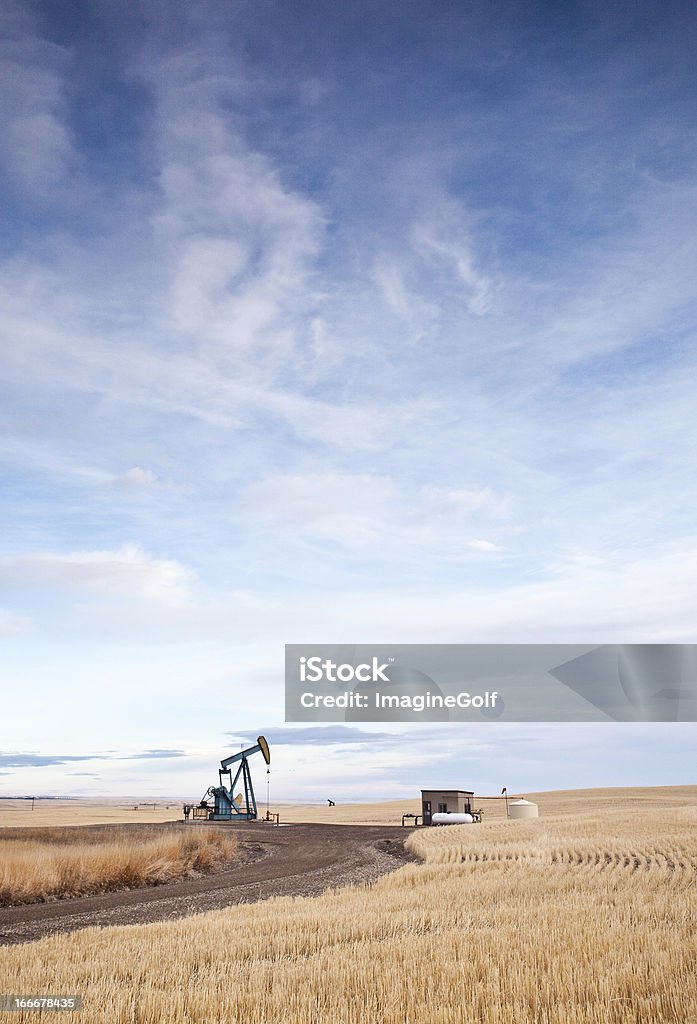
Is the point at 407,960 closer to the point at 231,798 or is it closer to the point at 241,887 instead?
the point at 241,887

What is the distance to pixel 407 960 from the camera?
12344 mm

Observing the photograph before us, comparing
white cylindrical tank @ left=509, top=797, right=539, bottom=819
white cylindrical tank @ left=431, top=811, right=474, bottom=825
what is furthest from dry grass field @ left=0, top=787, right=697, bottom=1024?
white cylindrical tank @ left=509, top=797, right=539, bottom=819

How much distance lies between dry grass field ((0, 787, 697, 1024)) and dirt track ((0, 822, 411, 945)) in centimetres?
281

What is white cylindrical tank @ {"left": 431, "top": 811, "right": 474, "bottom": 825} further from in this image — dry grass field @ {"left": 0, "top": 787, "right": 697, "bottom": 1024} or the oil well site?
dry grass field @ {"left": 0, "top": 787, "right": 697, "bottom": 1024}

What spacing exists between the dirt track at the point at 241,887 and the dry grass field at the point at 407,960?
111 inches

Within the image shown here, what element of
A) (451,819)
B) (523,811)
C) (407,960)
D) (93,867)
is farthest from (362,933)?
(523,811)

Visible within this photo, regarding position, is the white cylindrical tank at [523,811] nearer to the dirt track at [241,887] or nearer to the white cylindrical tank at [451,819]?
the white cylindrical tank at [451,819]

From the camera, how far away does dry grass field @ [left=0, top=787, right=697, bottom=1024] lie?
1002 centimetres

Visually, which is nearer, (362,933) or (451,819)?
(362,933)

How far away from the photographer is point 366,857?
3566 centimetres

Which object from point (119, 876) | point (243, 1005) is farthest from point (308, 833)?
point (243, 1005)

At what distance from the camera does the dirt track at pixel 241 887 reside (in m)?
19.8

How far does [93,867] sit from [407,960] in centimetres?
1795

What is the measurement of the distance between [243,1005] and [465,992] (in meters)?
2.79
